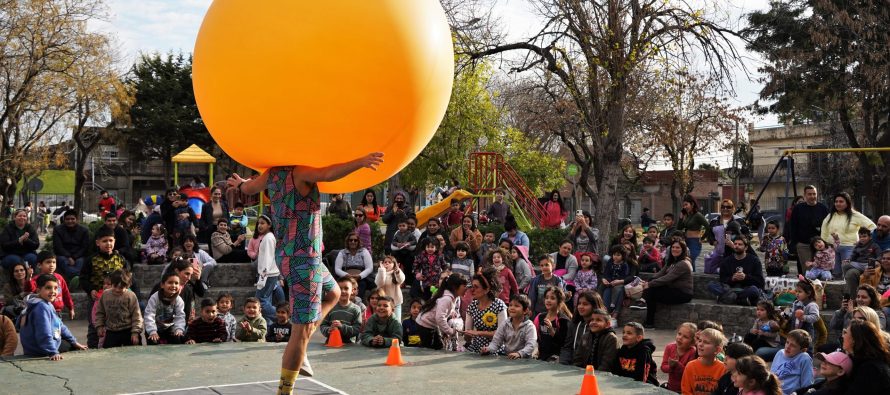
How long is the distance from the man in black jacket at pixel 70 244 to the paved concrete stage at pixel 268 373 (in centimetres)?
542

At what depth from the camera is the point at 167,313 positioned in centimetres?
995

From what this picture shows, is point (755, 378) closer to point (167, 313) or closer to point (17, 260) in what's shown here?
point (167, 313)

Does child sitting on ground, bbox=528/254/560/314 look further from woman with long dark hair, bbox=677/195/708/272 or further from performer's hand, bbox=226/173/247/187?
performer's hand, bbox=226/173/247/187

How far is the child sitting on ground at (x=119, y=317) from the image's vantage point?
379 inches

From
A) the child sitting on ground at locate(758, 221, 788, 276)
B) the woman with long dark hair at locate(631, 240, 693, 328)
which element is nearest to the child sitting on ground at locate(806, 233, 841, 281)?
the child sitting on ground at locate(758, 221, 788, 276)

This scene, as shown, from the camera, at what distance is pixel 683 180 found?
36.8 meters

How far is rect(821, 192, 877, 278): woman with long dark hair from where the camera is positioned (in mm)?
13148

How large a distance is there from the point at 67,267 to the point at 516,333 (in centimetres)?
790

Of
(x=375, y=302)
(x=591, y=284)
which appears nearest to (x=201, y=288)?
(x=375, y=302)

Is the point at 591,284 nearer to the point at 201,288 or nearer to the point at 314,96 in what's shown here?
the point at 201,288

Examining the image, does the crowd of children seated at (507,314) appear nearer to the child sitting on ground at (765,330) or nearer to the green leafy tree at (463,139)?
the child sitting on ground at (765,330)

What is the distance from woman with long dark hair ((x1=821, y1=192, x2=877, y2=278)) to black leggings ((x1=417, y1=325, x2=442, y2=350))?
6.46 meters

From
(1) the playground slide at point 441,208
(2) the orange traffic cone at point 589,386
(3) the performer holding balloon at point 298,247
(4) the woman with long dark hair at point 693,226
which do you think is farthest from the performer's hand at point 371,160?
(1) the playground slide at point 441,208

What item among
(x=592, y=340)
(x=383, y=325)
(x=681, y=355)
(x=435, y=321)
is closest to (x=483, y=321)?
(x=435, y=321)
